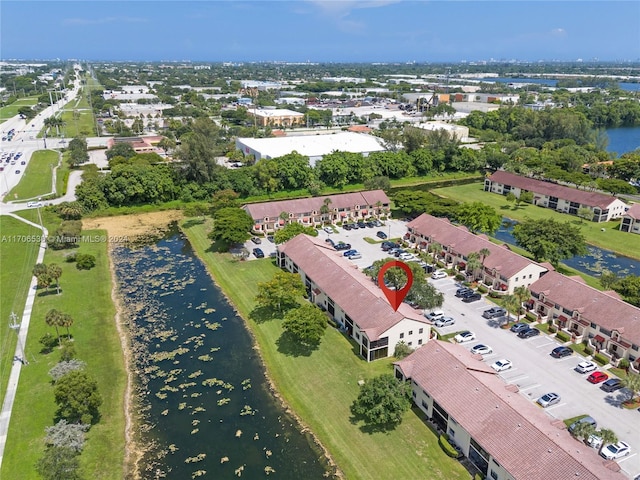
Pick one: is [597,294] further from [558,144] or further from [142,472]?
[558,144]

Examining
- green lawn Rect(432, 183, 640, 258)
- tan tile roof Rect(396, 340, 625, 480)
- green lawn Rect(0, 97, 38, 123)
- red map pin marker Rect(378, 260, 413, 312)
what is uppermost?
green lawn Rect(0, 97, 38, 123)

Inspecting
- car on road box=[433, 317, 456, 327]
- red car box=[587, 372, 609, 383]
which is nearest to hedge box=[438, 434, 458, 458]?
red car box=[587, 372, 609, 383]

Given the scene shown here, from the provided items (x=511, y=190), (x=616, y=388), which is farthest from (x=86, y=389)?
(x=511, y=190)

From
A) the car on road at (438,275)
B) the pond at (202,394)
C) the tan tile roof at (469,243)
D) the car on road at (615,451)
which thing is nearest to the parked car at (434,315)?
the car on road at (438,275)

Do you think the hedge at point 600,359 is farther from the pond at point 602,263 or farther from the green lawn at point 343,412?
the pond at point 602,263

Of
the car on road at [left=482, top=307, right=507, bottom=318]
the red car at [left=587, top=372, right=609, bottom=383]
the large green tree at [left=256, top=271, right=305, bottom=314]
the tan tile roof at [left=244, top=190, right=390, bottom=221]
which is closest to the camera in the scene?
the red car at [left=587, top=372, right=609, bottom=383]

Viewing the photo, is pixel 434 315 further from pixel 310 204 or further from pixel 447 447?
pixel 310 204

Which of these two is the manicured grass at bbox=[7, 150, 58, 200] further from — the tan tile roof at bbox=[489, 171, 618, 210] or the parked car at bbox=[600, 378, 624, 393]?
the parked car at bbox=[600, 378, 624, 393]
